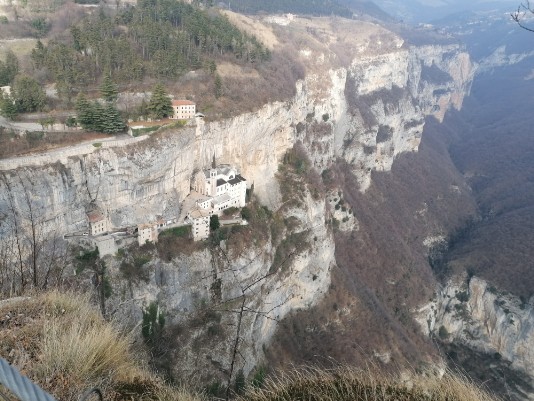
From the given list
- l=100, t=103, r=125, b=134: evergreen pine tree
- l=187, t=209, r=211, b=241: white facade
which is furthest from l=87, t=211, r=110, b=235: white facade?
l=187, t=209, r=211, b=241: white facade

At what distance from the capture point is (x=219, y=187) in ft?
110

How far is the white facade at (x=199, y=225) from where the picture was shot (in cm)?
3047

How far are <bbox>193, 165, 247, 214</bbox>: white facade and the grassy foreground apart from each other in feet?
85.9

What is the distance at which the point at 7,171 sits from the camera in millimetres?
23562

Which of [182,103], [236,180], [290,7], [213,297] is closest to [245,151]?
[236,180]

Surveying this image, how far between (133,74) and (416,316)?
38343 mm

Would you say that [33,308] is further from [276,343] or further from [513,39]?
[513,39]

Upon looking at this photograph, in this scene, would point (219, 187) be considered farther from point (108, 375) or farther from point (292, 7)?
point (292, 7)

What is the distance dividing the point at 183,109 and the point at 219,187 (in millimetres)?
6340

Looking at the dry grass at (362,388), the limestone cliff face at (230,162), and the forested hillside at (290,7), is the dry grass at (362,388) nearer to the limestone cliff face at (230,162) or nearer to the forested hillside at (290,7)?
the limestone cliff face at (230,162)

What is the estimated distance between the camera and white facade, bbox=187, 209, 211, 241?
30.5 metres

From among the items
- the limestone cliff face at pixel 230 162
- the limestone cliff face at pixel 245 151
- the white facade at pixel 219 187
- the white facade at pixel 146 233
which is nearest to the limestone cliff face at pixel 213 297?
the limestone cliff face at pixel 230 162

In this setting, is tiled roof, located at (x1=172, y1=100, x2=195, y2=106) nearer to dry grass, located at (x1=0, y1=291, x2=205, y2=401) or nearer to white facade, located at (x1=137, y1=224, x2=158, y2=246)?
white facade, located at (x1=137, y1=224, x2=158, y2=246)

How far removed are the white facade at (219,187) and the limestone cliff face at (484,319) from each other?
27.7 m
